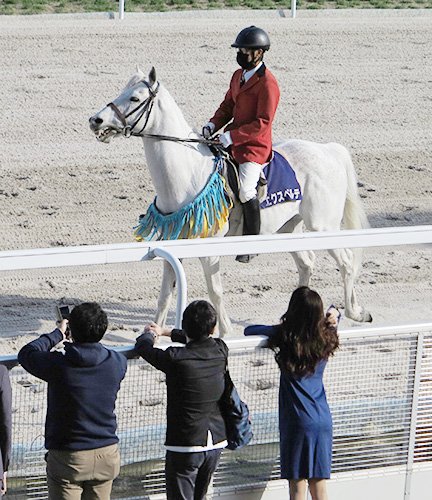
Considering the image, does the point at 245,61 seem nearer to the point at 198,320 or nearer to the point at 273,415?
the point at 273,415

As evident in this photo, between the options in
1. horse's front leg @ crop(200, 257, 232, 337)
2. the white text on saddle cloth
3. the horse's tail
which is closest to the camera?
horse's front leg @ crop(200, 257, 232, 337)

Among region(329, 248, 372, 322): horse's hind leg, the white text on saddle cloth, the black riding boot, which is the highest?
the white text on saddle cloth

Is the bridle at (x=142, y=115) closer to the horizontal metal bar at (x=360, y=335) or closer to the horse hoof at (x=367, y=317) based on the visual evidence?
the horse hoof at (x=367, y=317)

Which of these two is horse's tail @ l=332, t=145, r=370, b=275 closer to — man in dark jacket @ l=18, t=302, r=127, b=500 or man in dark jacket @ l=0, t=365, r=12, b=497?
man in dark jacket @ l=18, t=302, r=127, b=500

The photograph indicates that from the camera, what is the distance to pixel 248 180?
1027cm

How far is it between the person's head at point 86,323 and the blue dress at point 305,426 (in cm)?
93

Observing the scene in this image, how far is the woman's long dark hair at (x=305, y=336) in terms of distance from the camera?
6.67 metres

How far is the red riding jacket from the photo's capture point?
1016cm

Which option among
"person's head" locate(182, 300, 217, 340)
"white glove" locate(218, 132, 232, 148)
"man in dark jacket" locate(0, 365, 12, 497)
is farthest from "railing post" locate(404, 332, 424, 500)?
"white glove" locate(218, 132, 232, 148)

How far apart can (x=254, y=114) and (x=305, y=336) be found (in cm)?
389

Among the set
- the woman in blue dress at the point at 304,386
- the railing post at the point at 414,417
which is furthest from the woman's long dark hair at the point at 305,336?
the railing post at the point at 414,417

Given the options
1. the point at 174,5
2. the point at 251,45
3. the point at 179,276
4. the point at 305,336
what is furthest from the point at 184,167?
the point at 174,5

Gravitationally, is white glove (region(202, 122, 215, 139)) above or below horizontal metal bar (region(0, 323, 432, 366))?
above

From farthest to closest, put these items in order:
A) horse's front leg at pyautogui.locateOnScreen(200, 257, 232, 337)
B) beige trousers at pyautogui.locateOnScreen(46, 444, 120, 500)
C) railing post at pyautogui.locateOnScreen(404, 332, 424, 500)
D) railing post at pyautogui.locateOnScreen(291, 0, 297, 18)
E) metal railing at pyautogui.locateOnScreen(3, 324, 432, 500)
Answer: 1. railing post at pyautogui.locateOnScreen(291, 0, 297, 18)
2. horse's front leg at pyautogui.locateOnScreen(200, 257, 232, 337)
3. railing post at pyautogui.locateOnScreen(404, 332, 424, 500)
4. metal railing at pyautogui.locateOnScreen(3, 324, 432, 500)
5. beige trousers at pyautogui.locateOnScreen(46, 444, 120, 500)
